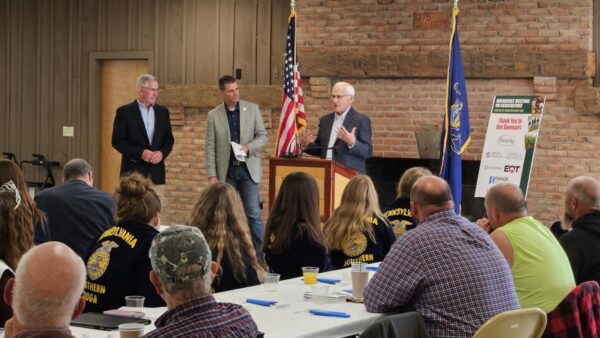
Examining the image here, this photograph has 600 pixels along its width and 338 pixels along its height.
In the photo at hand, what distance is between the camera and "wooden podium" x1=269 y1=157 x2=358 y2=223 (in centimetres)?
855

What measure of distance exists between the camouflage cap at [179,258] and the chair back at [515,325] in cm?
114

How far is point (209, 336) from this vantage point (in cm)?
280

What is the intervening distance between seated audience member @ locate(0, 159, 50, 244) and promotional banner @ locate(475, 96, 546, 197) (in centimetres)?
543

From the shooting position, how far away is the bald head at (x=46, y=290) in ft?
8.00

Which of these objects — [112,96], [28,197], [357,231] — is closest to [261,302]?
[357,231]

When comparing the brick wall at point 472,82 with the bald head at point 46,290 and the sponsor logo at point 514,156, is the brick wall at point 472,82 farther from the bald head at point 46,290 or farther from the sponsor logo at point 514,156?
the bald head at point 46,290

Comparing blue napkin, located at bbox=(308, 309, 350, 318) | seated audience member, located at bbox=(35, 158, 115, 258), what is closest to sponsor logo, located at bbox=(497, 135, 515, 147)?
seated audience member, located at bbox=(35, 158, 115, 258)

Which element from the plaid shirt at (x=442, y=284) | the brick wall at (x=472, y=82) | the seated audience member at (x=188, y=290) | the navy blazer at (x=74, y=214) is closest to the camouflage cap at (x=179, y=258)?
the seated audience member at (x=188, y=290)

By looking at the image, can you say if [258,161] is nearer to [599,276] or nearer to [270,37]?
[270,37]

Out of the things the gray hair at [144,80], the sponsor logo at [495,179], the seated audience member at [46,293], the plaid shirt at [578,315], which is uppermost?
the gray hair at [144,80]

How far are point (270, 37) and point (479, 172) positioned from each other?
128 inches

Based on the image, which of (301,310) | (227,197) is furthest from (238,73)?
(301,310)

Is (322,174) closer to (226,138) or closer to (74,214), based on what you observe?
(226,138)

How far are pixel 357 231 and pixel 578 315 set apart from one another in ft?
5.73
